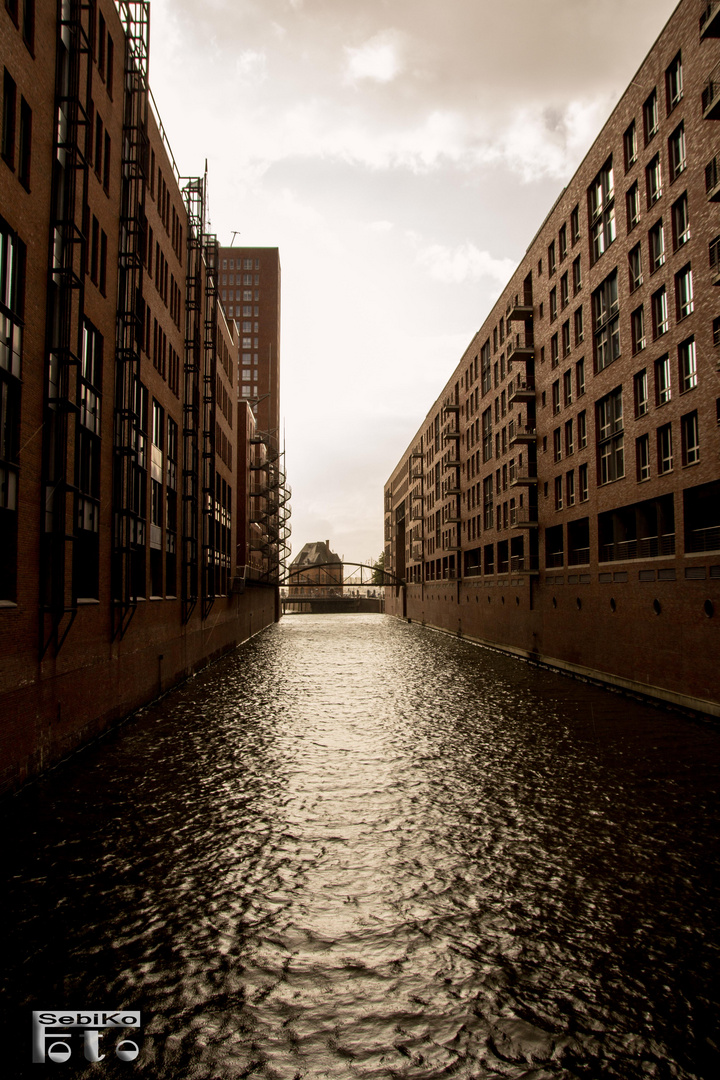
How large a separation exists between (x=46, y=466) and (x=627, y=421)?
2080 cm

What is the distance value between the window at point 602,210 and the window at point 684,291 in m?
6.52

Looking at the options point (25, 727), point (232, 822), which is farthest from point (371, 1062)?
point (25, 727)

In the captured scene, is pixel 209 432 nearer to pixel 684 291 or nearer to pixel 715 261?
pixel 684 291

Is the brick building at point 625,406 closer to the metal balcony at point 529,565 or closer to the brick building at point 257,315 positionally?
the metal balcony at point 529,565

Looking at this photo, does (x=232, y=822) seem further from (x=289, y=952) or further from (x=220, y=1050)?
(x=220, y=1050)

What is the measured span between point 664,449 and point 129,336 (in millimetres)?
17784

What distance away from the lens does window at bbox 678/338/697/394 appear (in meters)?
22.1

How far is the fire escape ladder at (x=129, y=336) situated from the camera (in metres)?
19.9

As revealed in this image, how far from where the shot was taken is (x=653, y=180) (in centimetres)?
2520

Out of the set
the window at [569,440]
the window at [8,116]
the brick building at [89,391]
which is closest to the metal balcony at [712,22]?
the brick building at [89,391]

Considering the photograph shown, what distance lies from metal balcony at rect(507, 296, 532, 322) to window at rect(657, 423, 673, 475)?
17.6 m

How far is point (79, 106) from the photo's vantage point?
15344 mm

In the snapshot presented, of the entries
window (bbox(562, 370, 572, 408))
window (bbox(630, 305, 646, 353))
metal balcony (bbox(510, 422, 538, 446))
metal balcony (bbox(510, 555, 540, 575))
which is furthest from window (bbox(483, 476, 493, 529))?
window (bbox(630, 305, 646, 353))

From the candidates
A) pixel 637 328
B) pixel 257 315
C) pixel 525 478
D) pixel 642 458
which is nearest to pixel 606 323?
pixel 637 328
